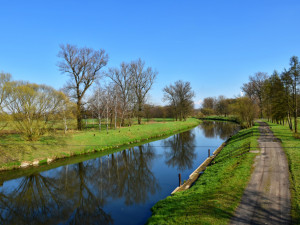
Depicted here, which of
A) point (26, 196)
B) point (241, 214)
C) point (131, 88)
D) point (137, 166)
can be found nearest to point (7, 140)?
point (26, 196)

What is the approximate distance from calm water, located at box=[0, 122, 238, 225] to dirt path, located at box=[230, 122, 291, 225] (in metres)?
5.09

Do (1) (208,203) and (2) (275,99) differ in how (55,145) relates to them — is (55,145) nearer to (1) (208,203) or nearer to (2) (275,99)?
(1) (208,203)

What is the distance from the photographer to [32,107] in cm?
2047

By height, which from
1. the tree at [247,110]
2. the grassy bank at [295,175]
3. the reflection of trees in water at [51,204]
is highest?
the tree at [247,110]

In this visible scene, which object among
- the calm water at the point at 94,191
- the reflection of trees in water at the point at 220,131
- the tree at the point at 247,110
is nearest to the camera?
the calm water at the point at 94,191

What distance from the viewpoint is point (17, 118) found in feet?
63.8

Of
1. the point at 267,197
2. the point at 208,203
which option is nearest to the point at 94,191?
the point at 208,203

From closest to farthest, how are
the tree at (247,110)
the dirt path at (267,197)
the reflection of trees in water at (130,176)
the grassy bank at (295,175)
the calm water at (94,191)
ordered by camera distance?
the dirt path at (267,197) < the grassy bank at (295,175) < the calm water at (94,191) < the reflection of trees in water at (130,176) < the tree at (247,110)

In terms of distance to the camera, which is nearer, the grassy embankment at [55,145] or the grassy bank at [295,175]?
the grassy bank at [295,175]

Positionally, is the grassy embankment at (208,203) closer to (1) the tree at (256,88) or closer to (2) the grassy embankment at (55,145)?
(2) the grassy embankment at (55,145)

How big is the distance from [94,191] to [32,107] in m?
13.5

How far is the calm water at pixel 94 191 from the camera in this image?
10.2m

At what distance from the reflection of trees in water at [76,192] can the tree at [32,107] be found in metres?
7.11

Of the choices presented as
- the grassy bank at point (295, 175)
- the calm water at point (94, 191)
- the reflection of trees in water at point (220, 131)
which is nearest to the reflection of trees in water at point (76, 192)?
the calm water at point (94, 191)
